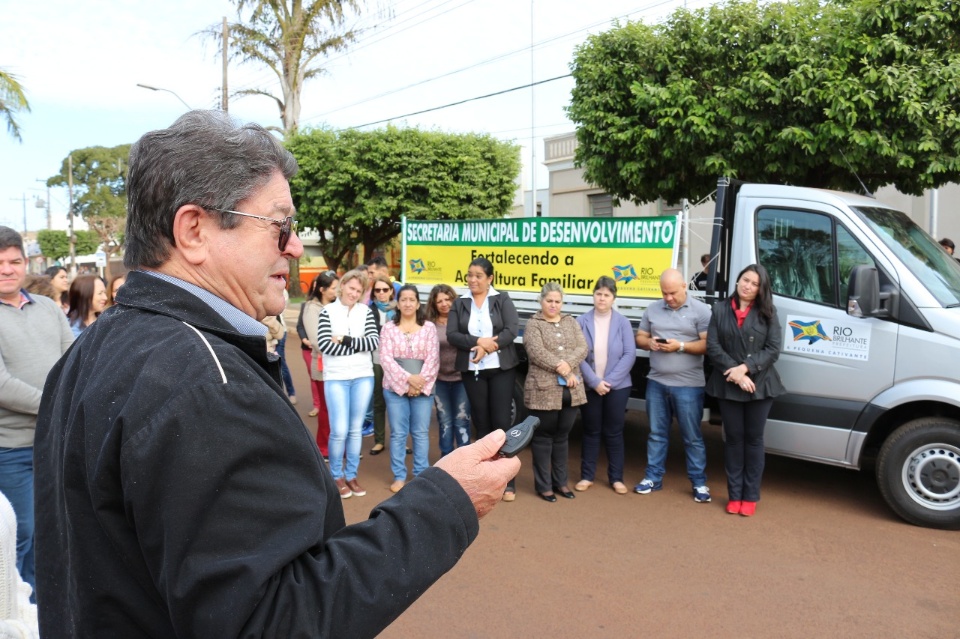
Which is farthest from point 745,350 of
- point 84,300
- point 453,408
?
point 84,300

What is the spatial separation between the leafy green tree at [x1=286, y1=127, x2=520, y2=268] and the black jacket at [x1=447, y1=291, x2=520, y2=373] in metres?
14.3

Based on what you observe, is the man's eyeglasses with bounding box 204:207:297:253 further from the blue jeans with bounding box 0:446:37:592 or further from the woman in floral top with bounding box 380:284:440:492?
the woman in floral top with bounding box 380:284:440:492

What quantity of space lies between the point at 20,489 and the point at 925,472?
581cm

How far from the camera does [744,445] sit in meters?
5.95

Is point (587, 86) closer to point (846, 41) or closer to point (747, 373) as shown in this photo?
point (846, 41)

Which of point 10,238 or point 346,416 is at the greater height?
point 10,238

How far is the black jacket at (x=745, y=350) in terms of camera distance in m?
5.73

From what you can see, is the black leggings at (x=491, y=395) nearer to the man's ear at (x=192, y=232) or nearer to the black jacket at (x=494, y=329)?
the black jacket at (x=494, y=329)

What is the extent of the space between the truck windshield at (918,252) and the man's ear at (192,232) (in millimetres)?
5595

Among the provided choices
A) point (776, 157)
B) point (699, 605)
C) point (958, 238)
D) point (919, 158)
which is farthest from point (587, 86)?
point (958, 238)

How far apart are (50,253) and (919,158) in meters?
78.1

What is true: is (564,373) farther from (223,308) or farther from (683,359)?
(223,308)

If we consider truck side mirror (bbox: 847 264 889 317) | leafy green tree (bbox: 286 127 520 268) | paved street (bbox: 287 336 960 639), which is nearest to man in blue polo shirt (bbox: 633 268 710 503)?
paved street (bbox: 287 336 960 639)

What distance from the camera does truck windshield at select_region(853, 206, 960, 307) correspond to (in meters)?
5.58
